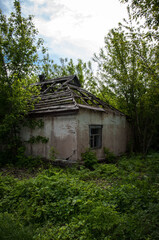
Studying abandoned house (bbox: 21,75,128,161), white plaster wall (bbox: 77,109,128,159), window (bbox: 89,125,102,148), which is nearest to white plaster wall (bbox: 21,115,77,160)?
abandoned house (bbox: 21,75,128,161)

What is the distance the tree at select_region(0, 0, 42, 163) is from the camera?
10.7 m

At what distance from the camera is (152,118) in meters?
14.7

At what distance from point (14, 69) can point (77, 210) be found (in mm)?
9832

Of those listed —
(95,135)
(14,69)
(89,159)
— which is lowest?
(89,159)

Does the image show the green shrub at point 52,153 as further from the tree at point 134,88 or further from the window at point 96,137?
the tree at point 134,88

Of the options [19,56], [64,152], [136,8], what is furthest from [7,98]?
[136,8]

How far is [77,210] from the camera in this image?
15.8 ft

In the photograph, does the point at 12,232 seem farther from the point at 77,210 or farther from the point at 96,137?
the point at 96,137

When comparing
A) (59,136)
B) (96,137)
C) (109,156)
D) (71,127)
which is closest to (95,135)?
(96,137)

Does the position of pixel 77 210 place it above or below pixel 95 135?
below

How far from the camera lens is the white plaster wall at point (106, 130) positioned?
33.7ft

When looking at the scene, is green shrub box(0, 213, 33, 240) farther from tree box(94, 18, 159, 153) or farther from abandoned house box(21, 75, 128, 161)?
tree box(94, 18, 159, 153)

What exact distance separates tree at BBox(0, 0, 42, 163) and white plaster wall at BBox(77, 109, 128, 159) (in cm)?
364

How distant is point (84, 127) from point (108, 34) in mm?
8379
